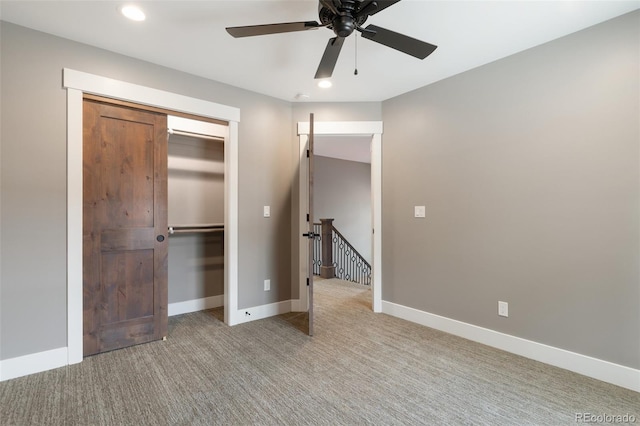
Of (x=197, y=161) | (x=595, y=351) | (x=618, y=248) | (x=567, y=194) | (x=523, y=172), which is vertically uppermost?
(x=197, y=161)

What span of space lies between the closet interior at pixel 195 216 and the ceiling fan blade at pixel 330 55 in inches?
70.9

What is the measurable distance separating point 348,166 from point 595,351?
6.34 meters

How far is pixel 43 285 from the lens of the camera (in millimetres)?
2363

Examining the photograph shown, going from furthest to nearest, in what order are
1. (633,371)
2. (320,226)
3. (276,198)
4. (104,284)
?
1. (320,226)
2. (276,198)
3. (104,284)
4. (633,371)

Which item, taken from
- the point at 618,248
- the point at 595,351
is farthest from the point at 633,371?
the point at 618,248

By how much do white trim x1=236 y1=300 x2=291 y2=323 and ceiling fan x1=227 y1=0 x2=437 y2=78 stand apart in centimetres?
271

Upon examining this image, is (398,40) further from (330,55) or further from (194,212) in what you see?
(194,212)

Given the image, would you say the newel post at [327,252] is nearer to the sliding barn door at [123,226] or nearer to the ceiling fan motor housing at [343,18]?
the sliding barn door at [123,226]

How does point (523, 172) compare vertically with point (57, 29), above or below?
below

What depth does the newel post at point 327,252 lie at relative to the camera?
5992 millimetres

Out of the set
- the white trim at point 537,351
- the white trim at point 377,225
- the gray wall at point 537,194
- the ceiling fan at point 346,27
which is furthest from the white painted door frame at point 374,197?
the ceiling fan at point 346,27

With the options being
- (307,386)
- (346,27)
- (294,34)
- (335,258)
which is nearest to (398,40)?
(346,27)

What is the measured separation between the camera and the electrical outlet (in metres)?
2.78

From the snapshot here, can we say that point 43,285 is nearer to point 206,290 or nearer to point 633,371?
point 206,290
